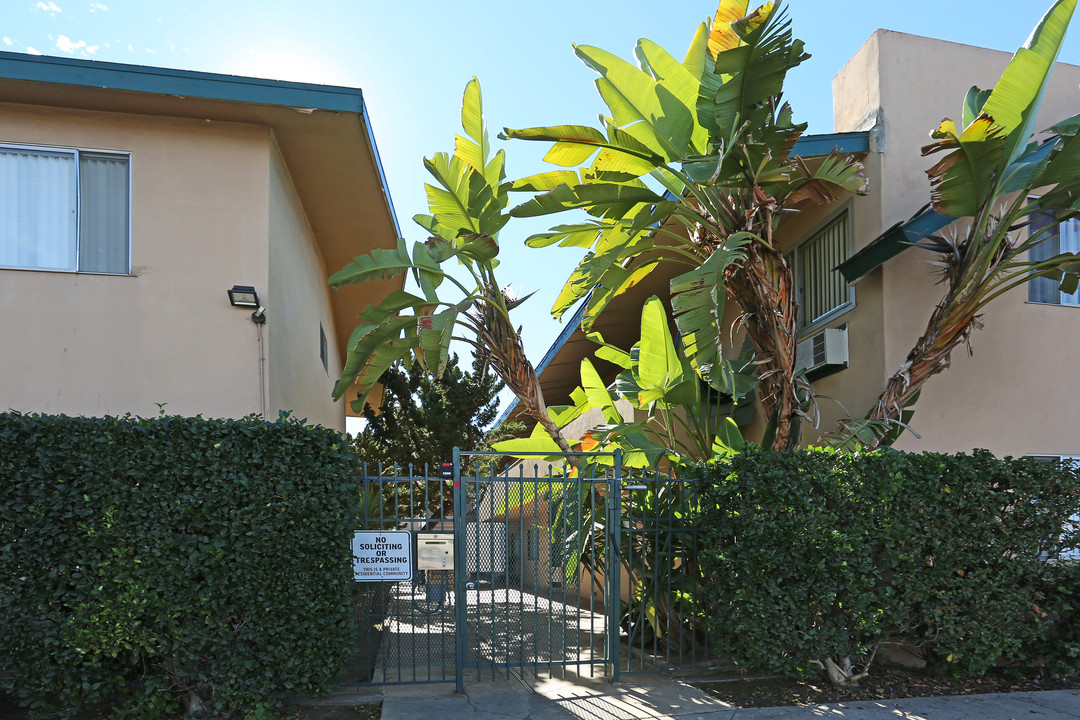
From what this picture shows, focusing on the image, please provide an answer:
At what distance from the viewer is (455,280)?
846 cm

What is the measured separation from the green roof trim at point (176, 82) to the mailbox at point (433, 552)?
4.47 meters

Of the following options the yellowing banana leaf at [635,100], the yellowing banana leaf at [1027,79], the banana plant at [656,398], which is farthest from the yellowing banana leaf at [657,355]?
the yellowing banana leaf at [1027,79]

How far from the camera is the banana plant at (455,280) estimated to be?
26.9ft

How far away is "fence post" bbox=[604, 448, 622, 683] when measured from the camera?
728 cm

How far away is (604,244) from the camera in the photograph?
9250 mm

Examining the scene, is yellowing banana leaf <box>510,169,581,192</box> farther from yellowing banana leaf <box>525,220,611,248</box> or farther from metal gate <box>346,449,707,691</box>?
metal gate <box>346,449,707,691</box>

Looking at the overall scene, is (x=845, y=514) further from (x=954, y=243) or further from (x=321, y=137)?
(x=321, y=137)

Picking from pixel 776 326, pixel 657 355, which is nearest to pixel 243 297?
pixel 657 355

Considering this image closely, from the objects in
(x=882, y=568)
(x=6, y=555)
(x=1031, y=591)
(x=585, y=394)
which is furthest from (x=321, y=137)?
(x=1031, y=591)

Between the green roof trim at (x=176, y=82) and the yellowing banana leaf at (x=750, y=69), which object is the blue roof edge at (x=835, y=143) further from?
the green roof trim at (x=176, y=82)

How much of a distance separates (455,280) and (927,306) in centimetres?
528

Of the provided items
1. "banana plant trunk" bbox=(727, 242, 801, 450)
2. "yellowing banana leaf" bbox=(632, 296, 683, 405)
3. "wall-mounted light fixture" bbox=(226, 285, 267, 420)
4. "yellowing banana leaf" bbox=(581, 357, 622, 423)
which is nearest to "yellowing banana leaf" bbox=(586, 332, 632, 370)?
"yellowing banana leaf" bbox=(581, 357, 622, 423)

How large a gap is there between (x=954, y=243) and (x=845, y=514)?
10.2 feet

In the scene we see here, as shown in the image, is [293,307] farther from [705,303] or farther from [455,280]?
[705,303]
